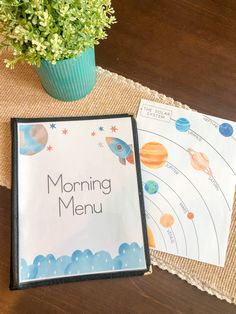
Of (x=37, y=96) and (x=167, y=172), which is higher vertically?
(x=37, y=96)

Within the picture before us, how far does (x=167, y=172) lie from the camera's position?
1.94 feet

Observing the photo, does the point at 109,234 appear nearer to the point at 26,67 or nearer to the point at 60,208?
the point at 60,208

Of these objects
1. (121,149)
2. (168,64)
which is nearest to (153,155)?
(121,149)

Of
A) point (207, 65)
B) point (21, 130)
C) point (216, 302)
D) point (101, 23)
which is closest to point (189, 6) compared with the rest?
point (207, 65)

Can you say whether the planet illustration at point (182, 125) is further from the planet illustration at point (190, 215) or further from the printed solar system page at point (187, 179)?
the planet illustration at point (190, 215)

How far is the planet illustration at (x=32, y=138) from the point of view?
60 centimetres

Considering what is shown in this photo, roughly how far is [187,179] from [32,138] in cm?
29

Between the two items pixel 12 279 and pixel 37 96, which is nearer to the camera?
pixel 12 279

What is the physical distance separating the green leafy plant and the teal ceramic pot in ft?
0.10

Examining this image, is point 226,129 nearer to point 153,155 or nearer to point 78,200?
point 153,155

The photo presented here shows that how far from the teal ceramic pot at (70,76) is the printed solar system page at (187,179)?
117 mm

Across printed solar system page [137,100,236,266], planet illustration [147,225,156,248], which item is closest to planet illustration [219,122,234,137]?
printed solar system page [137,100,236,266]

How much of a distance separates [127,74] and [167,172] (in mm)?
217

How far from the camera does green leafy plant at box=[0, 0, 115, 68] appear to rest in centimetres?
46
